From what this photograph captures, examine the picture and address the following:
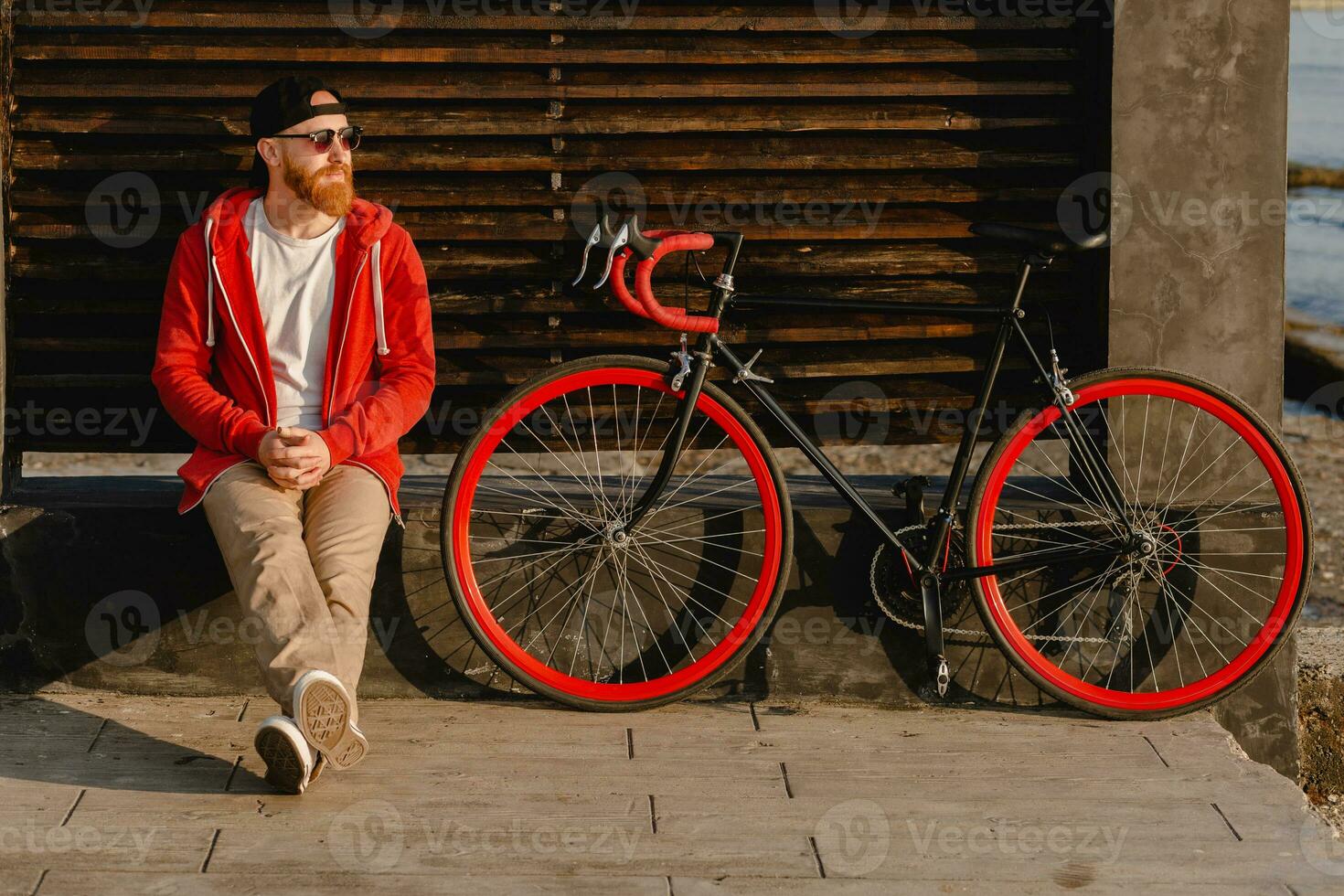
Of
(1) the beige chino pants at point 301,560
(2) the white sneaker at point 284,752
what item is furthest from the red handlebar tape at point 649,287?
(2) the white sneaker at point 284,752

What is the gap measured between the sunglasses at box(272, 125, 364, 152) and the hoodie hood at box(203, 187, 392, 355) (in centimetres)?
19

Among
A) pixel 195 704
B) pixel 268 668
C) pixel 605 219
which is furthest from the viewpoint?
pixel 195 704

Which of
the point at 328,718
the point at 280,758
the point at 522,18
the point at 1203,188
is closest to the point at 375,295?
the point at 522,18

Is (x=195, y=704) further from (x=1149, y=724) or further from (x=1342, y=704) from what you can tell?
(x=1342, y=704)

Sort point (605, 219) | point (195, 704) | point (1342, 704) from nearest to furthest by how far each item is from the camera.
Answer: point (605, 219)
point (195, 704)
point (1342, 704)

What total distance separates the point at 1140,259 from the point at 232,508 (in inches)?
113

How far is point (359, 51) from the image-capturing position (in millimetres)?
4668

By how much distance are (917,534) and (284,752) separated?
6.46 feet

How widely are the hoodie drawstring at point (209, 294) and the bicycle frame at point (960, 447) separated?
1358 millimetres

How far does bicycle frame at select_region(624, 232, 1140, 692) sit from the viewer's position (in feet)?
14.3

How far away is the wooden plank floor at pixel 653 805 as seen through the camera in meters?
3.51

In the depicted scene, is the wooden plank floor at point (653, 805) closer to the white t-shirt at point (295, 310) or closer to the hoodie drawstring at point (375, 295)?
the white t-shirt at point (295, 310)

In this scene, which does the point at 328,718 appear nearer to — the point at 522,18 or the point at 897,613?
the point at 897,613

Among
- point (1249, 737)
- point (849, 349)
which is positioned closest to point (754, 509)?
point (849, 349)
